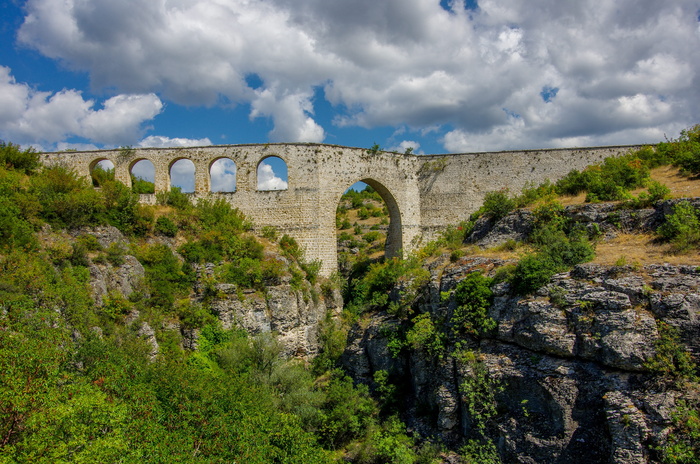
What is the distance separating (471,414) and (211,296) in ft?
35.7

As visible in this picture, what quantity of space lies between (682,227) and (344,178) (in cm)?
1471

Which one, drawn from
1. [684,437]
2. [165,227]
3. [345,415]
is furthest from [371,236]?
[684,437]

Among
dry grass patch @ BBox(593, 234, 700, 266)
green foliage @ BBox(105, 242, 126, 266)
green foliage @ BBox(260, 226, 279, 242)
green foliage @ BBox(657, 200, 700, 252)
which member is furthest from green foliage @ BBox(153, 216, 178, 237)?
green foliage @ BBox(657, 200, 700, 252)

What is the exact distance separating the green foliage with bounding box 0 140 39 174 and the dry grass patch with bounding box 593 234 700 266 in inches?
884

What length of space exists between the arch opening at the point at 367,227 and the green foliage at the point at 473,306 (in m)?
10.2

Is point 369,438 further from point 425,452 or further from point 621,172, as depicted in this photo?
point 621,172

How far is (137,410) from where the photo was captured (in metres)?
10.9

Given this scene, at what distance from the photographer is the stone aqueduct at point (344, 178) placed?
920 inches

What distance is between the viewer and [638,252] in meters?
13.5

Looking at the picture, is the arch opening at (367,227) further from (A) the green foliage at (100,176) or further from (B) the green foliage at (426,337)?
(A) the green foliage at (100,176)

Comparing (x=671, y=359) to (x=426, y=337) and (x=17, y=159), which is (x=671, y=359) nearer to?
(x=426, y=337)

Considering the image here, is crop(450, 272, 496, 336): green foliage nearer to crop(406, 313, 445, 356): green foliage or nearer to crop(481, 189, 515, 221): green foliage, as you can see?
crop(406, 313, 445, 356): green foliage

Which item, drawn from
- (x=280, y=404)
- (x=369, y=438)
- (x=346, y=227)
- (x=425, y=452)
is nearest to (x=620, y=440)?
(x=425, y=452)

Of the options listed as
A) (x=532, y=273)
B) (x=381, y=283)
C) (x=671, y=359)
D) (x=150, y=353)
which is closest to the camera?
(x=671, y=359)
